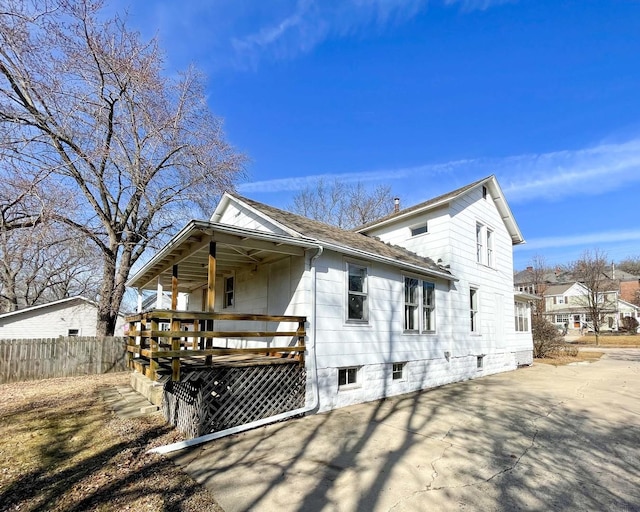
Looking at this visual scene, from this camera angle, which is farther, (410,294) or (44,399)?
(410,294)

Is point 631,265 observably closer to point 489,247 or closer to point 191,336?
point 489,247

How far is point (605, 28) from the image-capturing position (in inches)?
412

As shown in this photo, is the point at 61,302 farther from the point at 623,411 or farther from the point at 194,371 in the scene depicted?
the point at 623,411

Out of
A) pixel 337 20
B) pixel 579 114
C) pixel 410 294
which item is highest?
pixel 337 20

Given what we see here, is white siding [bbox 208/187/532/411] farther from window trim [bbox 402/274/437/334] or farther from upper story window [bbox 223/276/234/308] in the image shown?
upper story window [bbox 223/276/234/308]

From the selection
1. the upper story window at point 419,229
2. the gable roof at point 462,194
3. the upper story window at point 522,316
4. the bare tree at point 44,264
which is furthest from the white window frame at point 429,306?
the bare tree at point 44,264

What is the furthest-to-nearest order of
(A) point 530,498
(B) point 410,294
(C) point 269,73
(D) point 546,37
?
(C) point 269,73
(D) point 546,37
(B) point 410,294
(A) point 530,498

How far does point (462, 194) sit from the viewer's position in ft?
39.6

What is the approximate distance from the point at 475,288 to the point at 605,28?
8514mm

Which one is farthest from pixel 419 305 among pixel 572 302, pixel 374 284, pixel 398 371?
pixel 572 302

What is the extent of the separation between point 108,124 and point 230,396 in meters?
13.6

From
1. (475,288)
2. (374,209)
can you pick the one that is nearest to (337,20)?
(475,288)

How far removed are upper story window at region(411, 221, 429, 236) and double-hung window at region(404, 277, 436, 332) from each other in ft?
8.97

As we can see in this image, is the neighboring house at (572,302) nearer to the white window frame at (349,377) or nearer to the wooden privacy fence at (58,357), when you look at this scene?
the white window frame at (349,377)
